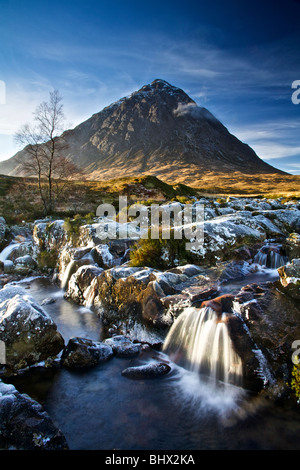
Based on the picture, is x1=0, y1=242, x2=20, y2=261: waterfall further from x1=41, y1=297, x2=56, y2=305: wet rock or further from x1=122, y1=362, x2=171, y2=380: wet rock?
x1=122, y1=362, x2=171, y2=380: wet rock

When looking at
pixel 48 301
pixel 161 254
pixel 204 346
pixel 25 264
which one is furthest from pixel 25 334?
pixel 25 264

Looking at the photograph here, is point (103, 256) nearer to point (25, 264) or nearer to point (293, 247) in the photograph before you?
point (25, 264)

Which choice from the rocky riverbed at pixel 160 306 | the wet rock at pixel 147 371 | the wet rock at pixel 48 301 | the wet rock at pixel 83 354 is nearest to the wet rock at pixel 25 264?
the rocky riverbed at pixel 160 306

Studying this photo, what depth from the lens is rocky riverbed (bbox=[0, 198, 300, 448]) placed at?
21.8 feet

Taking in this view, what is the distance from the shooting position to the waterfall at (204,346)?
23.5 ft

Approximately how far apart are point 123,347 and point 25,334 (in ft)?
10.6

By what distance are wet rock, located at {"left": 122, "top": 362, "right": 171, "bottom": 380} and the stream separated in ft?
0.52

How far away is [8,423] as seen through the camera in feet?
17.0

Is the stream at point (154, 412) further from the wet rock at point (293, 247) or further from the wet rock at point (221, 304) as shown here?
the wet rock at point (293, 247)

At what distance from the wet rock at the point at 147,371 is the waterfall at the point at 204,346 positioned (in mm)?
573

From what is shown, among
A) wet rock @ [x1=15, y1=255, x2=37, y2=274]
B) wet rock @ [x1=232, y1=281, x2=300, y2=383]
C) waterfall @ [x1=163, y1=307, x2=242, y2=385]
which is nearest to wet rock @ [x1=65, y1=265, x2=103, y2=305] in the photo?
waterfall @ [x1=163, y1=307, x2=242, y2=385]

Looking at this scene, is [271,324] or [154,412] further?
[271,324]

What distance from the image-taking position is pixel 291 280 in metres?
7.82
